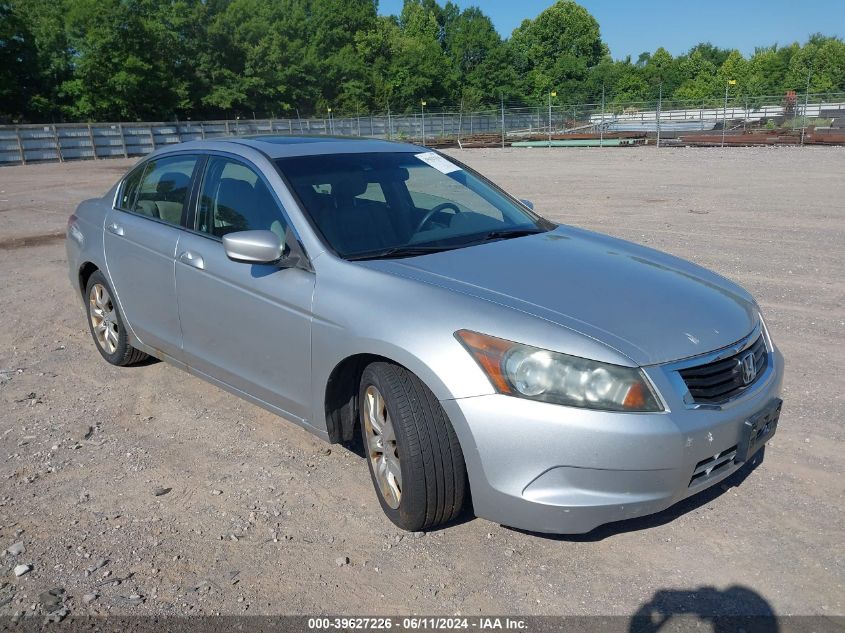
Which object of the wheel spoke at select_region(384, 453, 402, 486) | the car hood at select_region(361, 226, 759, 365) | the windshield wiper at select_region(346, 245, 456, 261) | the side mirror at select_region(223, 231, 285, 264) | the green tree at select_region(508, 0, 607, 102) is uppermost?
the green tree at select_region(508, 0, 607, 102)

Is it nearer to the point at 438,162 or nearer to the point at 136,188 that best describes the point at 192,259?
the point at 136,188

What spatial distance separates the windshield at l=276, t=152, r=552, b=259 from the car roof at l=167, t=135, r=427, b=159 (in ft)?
0.24

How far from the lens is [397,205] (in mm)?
4238

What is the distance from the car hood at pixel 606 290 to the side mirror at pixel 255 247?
1.48 ft

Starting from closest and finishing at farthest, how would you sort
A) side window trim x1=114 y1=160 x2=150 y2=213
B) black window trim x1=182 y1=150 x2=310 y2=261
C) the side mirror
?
the side mirror, black window trim x1=182 y1=150 x2=310 y2=261, side window trim x1=114 y1=160 x2=150 y2=213

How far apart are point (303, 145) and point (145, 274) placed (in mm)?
1294

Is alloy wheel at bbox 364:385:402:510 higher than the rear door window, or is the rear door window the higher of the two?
the rear door window

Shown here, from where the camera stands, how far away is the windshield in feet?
12.7

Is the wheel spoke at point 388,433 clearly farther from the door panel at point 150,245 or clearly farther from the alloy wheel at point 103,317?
the alloy wheel at point 103,317

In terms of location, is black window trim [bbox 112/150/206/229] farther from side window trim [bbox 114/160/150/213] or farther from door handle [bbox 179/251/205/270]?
door handle [bbox 179/251/205/270]

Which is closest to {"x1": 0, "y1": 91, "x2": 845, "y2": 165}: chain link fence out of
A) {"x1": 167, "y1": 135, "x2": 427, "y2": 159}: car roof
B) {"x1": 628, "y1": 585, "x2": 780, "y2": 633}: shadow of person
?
{"x1": 167, "y1": 135, "x2": 427, "y2": 159}: car roof

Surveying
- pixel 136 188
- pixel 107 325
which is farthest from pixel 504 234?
pixel 107 325

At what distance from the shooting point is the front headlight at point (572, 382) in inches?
112

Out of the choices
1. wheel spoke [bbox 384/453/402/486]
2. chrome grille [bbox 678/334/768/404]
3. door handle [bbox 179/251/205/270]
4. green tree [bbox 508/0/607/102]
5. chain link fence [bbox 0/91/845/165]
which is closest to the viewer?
chrome grille [bbox 678/334/768/404]
